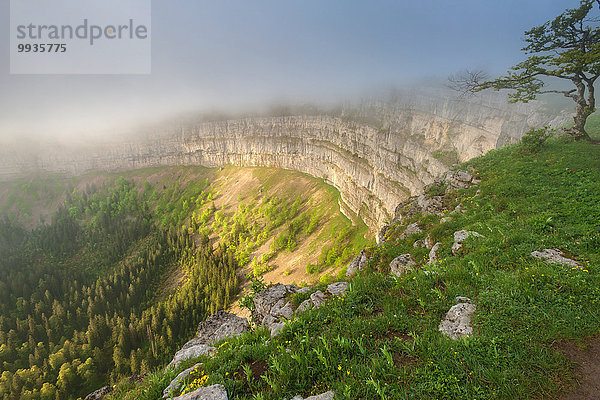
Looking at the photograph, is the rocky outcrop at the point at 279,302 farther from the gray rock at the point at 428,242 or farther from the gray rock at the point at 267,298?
the gray rock at the point at 428,242

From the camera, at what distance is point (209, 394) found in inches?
228

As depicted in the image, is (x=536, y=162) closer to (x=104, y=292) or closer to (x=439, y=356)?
(x=439, y=356)

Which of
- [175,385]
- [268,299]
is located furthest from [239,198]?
Answer: [175,385]

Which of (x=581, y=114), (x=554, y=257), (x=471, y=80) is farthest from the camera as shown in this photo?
(x=471, y=80)

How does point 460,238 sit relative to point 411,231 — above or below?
above

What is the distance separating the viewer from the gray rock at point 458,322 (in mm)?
6102

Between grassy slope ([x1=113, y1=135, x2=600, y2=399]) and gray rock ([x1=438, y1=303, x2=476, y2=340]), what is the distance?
209 mm

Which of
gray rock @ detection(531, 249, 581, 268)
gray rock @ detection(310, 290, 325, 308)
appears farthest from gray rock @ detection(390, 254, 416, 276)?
gray rock @ detection(531, 249, 581, 268)

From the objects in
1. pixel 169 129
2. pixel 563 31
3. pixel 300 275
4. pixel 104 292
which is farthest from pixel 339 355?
pixel 169 129

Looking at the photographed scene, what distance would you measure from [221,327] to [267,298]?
2.91 m

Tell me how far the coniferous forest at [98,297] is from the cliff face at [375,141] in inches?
1899

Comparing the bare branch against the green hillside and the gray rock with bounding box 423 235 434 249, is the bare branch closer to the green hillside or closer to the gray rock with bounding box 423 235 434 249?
the gray rock with bounding box 423 235 434 249

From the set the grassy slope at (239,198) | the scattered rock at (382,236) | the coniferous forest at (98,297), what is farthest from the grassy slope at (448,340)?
the coniferous forest at (98,297)

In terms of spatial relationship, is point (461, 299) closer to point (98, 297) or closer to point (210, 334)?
point (210, 334)
